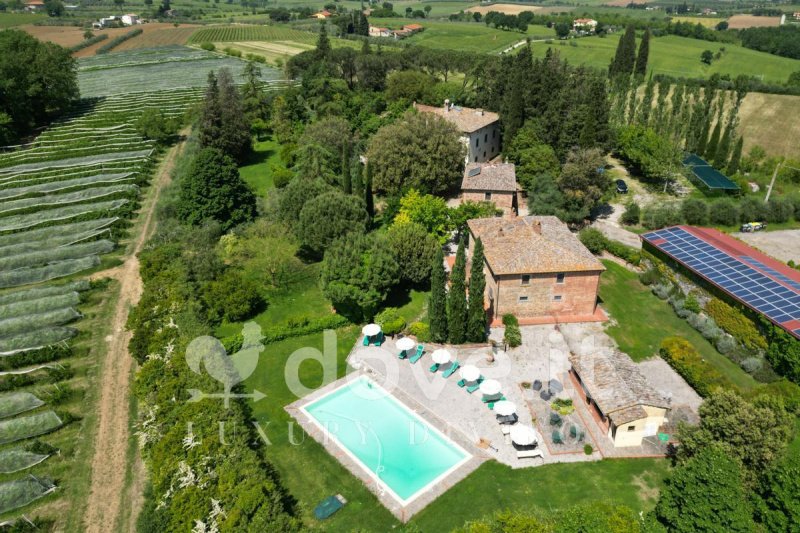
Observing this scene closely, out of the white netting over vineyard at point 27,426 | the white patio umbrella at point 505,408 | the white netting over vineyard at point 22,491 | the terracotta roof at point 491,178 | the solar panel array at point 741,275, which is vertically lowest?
the white netting over vineyard at point 22,491

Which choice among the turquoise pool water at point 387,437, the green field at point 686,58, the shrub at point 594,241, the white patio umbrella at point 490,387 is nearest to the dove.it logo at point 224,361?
the turquoise pool water at point 387,437

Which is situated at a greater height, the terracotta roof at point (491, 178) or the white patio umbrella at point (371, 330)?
the terracotta roof at point (491, 178)

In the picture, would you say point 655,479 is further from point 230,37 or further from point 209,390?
point 230,37

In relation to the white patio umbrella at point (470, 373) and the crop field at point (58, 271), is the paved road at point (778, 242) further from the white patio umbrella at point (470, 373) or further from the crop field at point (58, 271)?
the crop field at point (58, 271)

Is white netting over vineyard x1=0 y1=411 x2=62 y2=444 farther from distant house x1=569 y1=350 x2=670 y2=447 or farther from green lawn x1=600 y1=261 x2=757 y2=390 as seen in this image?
green lawn x1=600 y1=261 x2=757 y2=390

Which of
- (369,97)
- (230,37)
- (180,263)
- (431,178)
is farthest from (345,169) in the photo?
(230,37)

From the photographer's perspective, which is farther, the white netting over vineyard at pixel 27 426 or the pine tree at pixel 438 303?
the pine tree at pixel 438 303

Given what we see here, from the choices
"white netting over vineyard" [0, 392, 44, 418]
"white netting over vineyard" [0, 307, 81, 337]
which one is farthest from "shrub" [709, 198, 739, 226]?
"white netting over vineyard" [0, 392, 44, 418]
